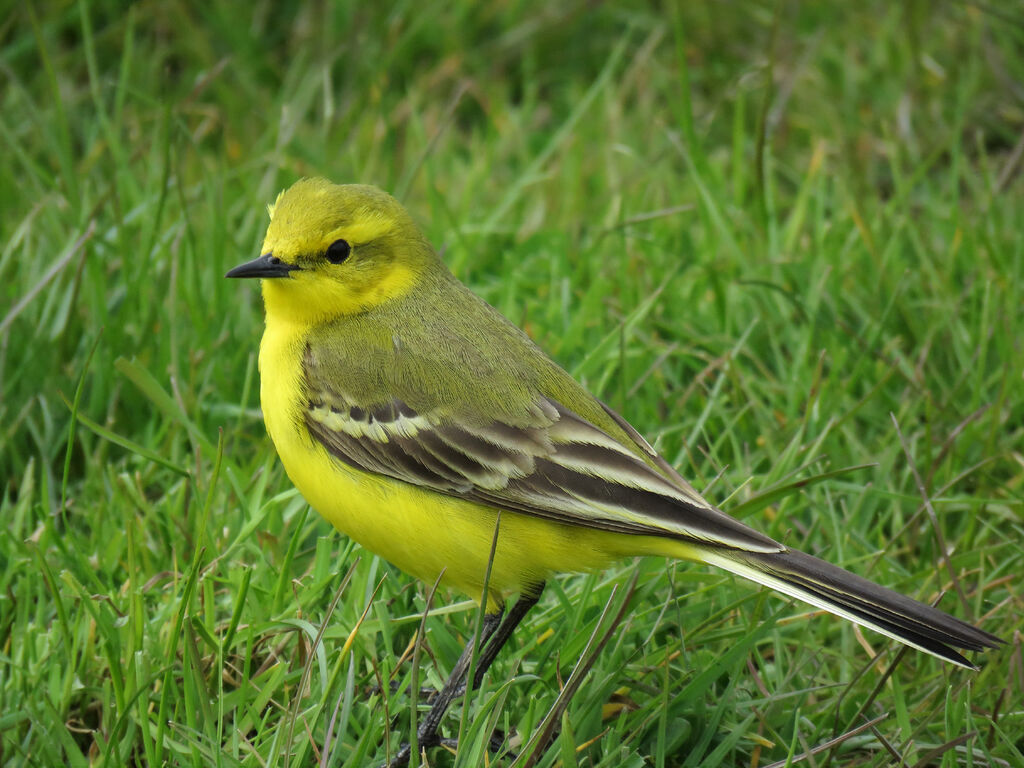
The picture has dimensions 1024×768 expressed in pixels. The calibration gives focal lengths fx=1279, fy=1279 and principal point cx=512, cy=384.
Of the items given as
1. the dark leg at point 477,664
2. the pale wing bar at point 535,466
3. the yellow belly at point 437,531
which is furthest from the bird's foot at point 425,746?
the pale wing bar at point 535,466

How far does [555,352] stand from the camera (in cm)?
498

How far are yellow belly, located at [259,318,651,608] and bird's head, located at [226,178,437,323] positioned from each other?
1.29ft

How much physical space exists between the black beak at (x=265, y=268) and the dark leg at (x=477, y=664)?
112cm

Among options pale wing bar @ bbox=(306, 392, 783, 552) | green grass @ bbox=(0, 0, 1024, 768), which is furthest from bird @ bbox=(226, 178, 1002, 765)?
green grass @ bbox=(0, 0, 1024, 768)

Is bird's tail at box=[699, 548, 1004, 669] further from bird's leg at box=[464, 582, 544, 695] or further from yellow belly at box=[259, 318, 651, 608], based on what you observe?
bird's leg at box=[464, 582, 544, 695]

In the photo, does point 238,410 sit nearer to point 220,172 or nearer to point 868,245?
point 220,172

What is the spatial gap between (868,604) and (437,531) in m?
1.10

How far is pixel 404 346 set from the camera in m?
3.62

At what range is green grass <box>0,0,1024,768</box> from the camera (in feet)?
11.3

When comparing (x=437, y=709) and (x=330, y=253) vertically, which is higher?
(x=330, y=253)

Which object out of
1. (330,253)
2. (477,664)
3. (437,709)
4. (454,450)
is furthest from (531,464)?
(330,253)

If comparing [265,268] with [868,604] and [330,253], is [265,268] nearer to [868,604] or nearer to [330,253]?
[330,253]

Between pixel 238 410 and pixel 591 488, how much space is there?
1.75 meters

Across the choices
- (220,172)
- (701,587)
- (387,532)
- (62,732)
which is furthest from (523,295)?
(62,732)
